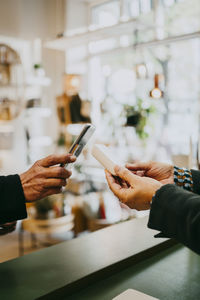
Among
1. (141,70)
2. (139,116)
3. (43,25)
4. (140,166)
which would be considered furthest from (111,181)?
(43,25)

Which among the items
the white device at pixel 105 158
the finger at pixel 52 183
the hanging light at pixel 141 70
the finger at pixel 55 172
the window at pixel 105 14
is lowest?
the finger at pixel 52 183

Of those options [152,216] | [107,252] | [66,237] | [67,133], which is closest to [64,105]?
[67,133]

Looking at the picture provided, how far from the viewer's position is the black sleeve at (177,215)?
94 cm

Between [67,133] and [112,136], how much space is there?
907 mm

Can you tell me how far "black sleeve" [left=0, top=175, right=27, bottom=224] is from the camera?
1267 millimetres

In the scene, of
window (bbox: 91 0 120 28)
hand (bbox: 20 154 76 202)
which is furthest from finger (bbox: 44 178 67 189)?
window (bbox: 91 0 120 28)

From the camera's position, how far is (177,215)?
98 centimetres

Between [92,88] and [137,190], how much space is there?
5617mm

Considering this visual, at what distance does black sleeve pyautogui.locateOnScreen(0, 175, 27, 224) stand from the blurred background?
288cm

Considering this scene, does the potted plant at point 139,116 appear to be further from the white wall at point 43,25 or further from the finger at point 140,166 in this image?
the finger at point 140,166

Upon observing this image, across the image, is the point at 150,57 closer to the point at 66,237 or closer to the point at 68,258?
the point at 66,237

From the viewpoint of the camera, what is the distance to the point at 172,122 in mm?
5422

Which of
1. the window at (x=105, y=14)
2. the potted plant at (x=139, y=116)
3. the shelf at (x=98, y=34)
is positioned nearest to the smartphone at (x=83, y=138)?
the shelf at (x=98, y=34)

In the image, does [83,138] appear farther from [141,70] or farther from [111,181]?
[141,70]
